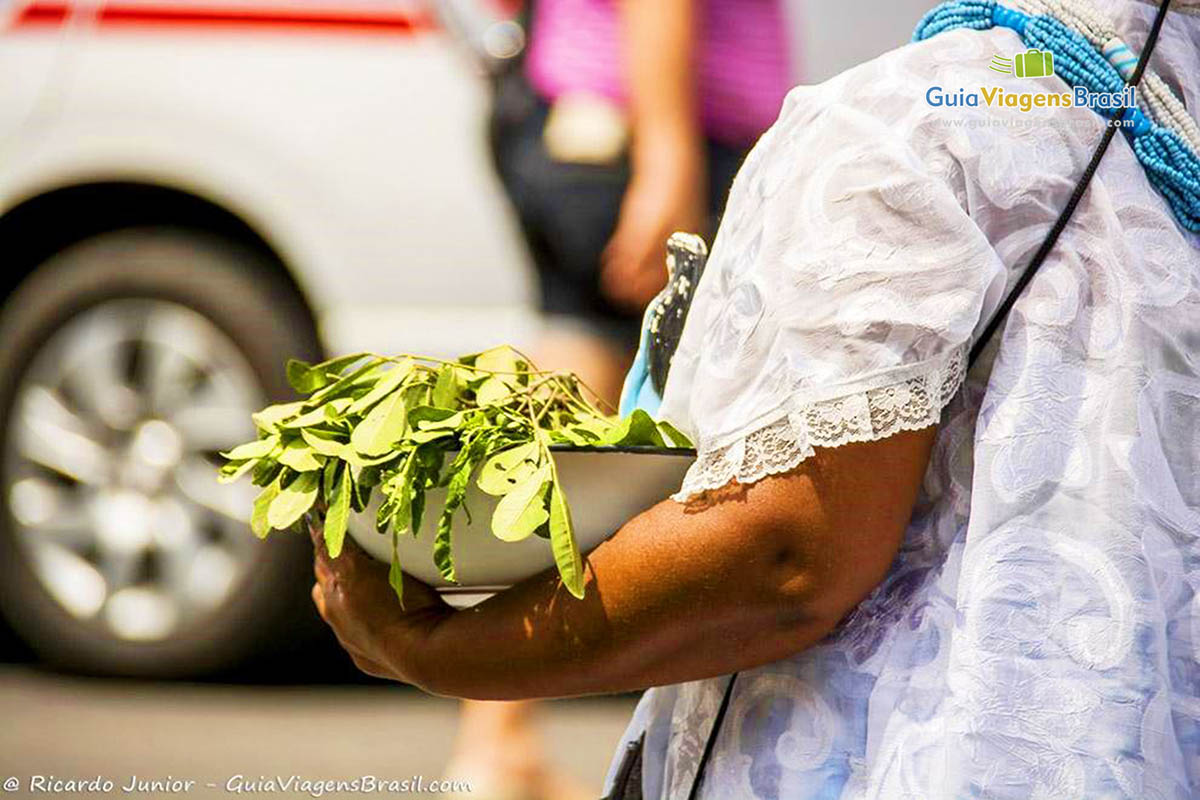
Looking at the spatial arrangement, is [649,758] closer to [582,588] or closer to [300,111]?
[582,588]

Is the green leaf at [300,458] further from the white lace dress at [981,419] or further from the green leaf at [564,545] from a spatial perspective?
the white lace dress at [981,419]

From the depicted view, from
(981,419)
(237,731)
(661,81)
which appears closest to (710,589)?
(981,419)

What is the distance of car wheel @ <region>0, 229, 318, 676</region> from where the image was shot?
3.92m

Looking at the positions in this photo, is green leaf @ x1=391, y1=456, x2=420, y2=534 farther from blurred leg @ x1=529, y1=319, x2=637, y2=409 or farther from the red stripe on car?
the red stripe on car

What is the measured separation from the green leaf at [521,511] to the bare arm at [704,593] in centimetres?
7

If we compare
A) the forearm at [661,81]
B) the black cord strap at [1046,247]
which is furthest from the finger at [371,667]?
the forearm at [661,81]

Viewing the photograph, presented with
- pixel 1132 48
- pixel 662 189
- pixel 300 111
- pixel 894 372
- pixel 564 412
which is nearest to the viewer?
pixel 894 372

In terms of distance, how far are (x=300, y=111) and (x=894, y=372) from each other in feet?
9.31

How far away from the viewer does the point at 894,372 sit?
119 cm

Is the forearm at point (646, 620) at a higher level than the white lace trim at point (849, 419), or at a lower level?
lower

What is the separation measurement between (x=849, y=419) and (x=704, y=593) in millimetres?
165

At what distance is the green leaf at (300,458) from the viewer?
4.33 feet

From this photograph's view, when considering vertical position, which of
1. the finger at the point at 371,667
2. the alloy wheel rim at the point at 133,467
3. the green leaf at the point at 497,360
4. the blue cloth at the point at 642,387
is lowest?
the alloy wheel rim at the point at 133,467

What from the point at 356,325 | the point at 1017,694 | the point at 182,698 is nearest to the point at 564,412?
the point at 1017,694
